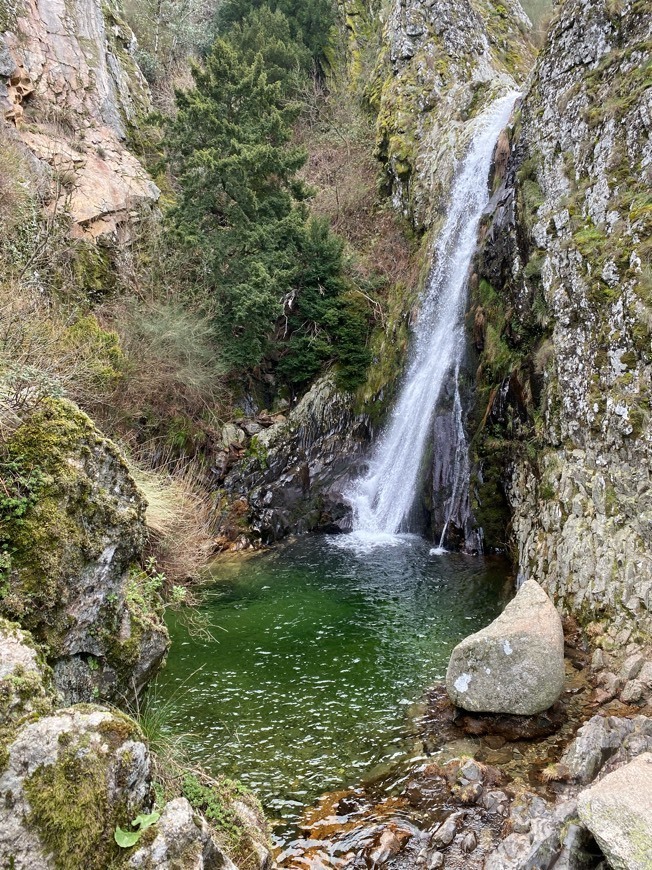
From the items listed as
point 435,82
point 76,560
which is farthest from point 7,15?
point 76,560

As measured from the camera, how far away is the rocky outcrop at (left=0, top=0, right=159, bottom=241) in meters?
15.8

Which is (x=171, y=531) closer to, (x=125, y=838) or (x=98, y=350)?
(x=98, y=350)

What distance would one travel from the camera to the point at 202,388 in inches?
611

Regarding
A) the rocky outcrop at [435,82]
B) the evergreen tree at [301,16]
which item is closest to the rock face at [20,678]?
the rocky outcrop at [435,82]

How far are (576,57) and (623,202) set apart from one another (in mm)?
5356

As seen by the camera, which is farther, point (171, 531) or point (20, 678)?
point (171, 531)

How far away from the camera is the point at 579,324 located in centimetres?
987

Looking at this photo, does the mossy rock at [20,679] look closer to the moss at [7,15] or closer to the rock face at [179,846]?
the rock face at [179,846]

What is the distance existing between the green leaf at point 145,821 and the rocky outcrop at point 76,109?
14675 millimetres

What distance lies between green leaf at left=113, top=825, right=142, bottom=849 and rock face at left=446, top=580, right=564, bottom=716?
16.3ft

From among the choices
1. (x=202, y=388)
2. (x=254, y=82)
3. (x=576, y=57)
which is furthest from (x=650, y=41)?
(x=202, y=388)

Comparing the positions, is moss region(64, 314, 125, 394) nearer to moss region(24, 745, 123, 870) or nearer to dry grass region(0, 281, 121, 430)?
dry grass region(0, 281, 121, 430)

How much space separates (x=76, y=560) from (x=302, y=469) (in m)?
12.3

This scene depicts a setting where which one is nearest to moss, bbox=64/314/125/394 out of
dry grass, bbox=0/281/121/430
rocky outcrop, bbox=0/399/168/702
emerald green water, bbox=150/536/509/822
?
dry grass, bbox=0/281/121/430
